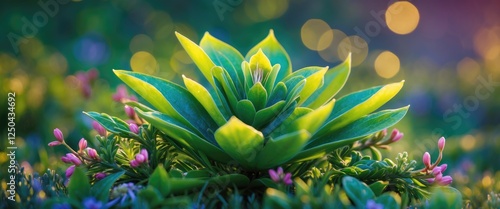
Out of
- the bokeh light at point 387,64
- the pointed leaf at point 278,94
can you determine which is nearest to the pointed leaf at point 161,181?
the pointed leaf at point 278,94

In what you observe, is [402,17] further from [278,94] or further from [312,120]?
[312,120]

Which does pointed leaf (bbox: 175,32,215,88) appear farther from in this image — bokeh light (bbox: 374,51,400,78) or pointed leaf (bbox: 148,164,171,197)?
bokeh light (bbox: 374,51,400,78)

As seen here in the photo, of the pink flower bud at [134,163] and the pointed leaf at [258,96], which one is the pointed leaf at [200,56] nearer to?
the pointed leaf at [258,96]

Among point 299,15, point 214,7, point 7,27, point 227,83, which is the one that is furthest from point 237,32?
point 227,83

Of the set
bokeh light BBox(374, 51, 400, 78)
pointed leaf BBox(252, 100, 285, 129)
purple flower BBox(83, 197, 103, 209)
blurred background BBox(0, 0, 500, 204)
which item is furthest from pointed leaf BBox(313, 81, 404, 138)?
bokeh light BBox(374, 51, 400, 78)

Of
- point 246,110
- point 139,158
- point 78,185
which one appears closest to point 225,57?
point 246,110

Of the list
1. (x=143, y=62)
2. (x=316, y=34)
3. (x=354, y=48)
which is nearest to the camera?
(x=143, y=62)
